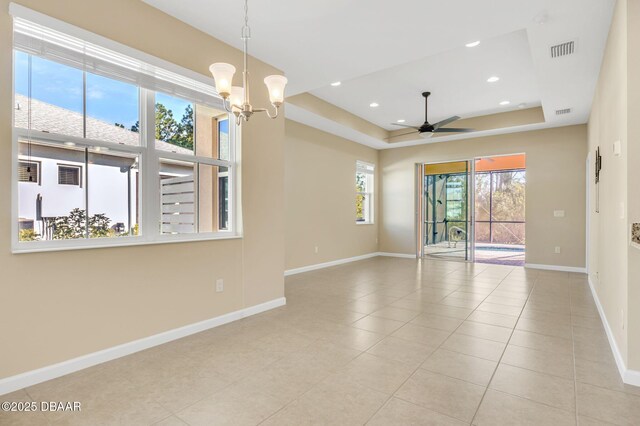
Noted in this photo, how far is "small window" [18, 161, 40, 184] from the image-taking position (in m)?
2.32

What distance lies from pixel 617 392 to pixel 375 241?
6734 mm

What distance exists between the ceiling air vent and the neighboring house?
169 inches

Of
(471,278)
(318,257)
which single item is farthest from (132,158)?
(471,278)

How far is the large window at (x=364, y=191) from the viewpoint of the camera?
836cm

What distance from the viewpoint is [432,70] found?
15.3 ft

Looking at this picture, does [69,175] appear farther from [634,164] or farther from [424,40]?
[634,164]

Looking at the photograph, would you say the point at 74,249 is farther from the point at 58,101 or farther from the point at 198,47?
the point at 198,47

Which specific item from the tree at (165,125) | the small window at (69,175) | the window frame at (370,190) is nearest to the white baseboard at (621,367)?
the tree at (165,125)

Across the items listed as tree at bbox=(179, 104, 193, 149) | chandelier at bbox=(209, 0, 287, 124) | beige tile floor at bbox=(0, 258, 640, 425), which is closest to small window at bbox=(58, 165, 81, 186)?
tree at bbox=(179, 104, 193, 149)

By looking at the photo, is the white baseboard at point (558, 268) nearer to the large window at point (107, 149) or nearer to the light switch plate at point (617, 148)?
the light switch plate at point (617, 148)

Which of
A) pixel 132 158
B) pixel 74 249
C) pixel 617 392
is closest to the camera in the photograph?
pixel 617 392

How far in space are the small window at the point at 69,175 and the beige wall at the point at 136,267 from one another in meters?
0.33

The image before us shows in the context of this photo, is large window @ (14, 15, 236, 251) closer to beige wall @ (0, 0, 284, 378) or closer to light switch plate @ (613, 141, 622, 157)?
beige wall @ (0, 0, 284, 378)

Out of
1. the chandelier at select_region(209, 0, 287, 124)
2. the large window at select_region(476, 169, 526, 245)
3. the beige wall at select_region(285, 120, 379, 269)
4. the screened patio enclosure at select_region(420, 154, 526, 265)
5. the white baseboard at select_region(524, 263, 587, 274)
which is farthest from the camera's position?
the large window at select_region(476, 169, 526, 245)
